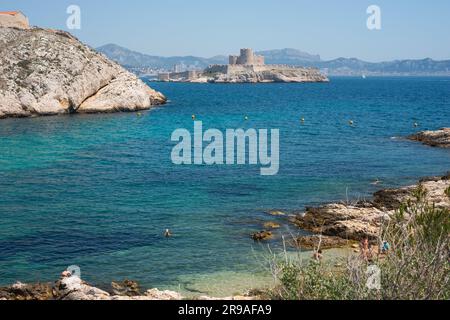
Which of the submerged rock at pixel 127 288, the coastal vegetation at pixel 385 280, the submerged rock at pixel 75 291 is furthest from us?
the submerged rock at pixel 127 288

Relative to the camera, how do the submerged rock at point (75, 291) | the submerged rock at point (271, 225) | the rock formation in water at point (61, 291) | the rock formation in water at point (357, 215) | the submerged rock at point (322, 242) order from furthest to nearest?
the submerged rock at point (271, 225)
the rock formation in water at point (357, 215)
the submerged rock at point (322, 242)
the rock formation in water at point (61, 291)
the submerged rock at point (75, 291)

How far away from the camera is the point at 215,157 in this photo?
49.3 m

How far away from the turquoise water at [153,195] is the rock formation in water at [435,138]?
1745 millimetres

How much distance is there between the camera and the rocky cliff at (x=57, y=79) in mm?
79688

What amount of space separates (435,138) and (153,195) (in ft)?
122

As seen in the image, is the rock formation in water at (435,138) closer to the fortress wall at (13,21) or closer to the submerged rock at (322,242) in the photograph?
the submerged rock at (322,242)

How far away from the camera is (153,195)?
3431 centimetres

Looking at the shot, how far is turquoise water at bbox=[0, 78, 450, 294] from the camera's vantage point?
22531 mm

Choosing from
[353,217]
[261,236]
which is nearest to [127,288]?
[261,236]

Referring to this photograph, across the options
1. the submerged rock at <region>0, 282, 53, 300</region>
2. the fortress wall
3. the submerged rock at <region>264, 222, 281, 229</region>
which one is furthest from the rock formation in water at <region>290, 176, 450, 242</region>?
the fortress wall

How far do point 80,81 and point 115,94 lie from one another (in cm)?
663

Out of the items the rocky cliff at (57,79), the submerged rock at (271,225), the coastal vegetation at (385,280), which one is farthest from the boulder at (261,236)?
the rocky cliff at (57,79)

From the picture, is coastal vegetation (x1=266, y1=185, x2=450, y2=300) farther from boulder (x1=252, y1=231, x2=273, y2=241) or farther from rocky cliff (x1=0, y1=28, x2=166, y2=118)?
rocky cliff (x1=0, y1=28, x2=166, y2=118)

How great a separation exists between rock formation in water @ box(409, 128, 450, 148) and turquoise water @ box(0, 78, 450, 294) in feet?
5.72
